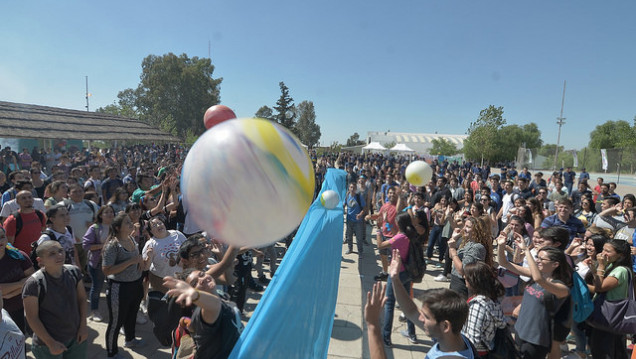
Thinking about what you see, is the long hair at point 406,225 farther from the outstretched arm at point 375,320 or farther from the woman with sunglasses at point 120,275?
the woman with sunglasses at point 120,275

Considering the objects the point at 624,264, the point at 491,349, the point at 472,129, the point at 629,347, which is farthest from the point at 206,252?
the point at 472,129

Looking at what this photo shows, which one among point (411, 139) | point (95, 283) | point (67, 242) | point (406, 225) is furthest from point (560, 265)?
point (411, 139)

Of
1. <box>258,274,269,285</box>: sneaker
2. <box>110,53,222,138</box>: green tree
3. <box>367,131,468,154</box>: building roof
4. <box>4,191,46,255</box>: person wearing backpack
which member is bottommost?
<box>258,274,269,285</box>: sneaker

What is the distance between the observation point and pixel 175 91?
50.8 metres


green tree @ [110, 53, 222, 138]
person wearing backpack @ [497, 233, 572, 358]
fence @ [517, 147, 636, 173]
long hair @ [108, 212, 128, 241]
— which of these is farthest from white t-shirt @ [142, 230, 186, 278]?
green tree @ [110, 53, 222, 138]

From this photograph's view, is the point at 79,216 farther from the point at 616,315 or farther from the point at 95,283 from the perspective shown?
the point at 616,315

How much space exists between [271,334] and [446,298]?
102 cm

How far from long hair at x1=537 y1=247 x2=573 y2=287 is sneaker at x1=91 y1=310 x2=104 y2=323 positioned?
5.13 m

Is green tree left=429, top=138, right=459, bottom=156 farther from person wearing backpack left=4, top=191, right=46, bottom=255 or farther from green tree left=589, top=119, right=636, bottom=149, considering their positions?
person wearing backpack left=4, top=191, right=46, bottom=255

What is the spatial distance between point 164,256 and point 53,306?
1.07 m

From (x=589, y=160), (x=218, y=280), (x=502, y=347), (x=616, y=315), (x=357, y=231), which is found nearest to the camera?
(x=502, y=347)

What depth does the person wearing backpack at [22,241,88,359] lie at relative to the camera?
2498mm

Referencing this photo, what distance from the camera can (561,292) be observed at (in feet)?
8.50

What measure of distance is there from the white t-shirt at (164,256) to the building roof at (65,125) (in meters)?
14.7
